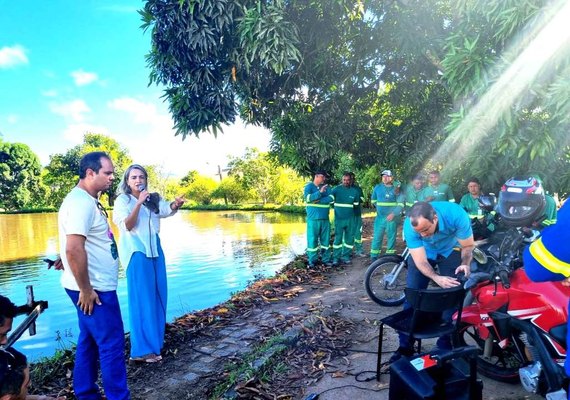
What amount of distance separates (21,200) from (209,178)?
914 inches

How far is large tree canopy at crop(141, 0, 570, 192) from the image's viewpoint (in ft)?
12.8

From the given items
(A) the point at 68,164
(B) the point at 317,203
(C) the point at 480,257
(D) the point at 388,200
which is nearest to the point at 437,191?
(D) the point at 388,200

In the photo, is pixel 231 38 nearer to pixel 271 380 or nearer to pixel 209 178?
pixel 271 380

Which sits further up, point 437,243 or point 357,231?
point 437,243

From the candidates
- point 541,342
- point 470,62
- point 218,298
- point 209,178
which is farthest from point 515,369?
point 209,178

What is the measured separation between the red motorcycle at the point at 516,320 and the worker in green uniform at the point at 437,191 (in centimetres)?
408

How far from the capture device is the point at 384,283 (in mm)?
5438

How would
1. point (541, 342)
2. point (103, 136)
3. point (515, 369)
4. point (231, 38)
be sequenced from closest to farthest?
point (541, 342) → point (515, 369) → point (231, 38) → point (103, 136)

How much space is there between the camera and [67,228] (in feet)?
8.18

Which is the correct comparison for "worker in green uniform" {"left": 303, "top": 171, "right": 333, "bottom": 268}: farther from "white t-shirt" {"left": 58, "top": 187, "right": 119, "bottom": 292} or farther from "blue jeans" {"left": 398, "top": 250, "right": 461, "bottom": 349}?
"white t-shirt" {"left": 58, "top": 187, "right": 119, "bottom": 292}

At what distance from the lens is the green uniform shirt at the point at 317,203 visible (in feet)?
24.4

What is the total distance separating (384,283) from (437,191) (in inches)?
105

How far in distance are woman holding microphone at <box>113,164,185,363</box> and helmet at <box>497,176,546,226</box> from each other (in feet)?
9.84

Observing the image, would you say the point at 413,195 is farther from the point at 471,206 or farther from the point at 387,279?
the point at 387,279
